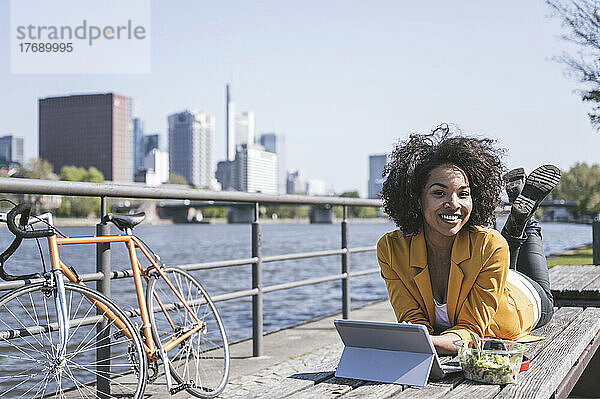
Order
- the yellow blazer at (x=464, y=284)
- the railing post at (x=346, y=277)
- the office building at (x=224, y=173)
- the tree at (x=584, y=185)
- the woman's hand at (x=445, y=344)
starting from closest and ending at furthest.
A: the woman's hand at (x=445, y=344)
the yellow blazer at (x=464, y=284)
the railing post at (x=346, y=277)
the tree at (x=584, y=185)
the office building at (x=224, y=173)

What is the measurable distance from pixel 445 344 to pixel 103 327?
1555 millimetres

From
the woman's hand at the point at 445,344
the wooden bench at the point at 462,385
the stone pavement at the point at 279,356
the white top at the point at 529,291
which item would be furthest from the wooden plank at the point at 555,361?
the stone pavement at the point at 279,356

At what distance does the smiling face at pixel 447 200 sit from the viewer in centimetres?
224

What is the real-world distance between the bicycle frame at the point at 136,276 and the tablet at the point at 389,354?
1203 mm

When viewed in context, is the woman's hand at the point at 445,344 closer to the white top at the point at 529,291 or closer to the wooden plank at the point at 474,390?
the wooden plank at the point at 474,390

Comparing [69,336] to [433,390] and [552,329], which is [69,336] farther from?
[552,329]

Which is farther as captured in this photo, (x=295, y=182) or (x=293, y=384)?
(x=295, y=182)

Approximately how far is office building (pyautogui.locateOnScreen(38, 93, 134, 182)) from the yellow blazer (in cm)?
11024

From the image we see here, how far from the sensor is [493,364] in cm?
177

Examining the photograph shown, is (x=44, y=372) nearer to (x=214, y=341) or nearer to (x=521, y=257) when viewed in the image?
(x=214, y=341)

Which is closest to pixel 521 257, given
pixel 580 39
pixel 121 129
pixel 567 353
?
pixel 567 353

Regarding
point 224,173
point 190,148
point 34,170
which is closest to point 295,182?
point 190,148

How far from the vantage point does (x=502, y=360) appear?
1.78 metres

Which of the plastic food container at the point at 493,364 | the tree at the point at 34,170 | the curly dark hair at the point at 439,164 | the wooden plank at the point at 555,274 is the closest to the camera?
the plastic food container at the point at 493,364
